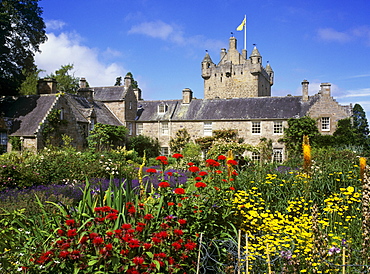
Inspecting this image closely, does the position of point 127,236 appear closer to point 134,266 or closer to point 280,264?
point 134,266

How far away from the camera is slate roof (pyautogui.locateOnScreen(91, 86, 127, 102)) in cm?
3075

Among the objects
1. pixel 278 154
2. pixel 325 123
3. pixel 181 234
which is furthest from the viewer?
pixel 278 154

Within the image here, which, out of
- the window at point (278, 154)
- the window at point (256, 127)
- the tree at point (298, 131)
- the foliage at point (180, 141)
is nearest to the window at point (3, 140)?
the foliage at point (180, 141)

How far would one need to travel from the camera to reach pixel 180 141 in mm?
30156

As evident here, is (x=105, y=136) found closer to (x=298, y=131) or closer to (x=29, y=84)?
(x=298, y=131)

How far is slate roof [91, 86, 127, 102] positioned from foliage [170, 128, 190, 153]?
6.24 m

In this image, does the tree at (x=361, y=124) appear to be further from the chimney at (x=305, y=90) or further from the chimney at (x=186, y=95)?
the chimney at (x=186, y=95)

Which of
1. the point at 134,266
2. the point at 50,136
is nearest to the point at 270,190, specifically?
the point at 134,266

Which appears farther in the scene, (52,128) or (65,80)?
(65,80)

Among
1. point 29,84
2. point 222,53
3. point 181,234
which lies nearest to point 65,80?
point 29,84

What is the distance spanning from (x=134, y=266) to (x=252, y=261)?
6.05 feet

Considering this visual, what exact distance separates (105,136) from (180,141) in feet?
24.6

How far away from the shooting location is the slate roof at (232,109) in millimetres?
27781

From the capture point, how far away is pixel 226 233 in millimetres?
4613
